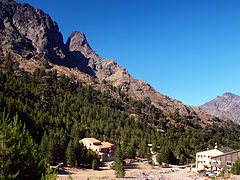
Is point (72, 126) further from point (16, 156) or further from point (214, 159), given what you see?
point (16, 156)

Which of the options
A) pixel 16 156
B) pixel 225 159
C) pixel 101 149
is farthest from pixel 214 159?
pixel 16 156

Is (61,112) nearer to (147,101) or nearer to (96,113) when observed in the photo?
(96,113)

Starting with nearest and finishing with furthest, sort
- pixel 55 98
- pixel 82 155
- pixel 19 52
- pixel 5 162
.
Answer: pixel 5 162 → pixel 82 155 → pixel 55 98 → pixel 19 52

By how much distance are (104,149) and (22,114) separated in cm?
2918

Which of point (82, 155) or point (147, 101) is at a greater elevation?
point (147, 101)

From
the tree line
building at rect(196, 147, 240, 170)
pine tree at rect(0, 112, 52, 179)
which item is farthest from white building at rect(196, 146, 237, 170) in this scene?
pine tree at rect(0, 112, 52, 179)

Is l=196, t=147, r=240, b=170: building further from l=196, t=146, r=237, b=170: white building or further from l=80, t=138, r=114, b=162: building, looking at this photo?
l=80, t=138, r=114, b=162: building

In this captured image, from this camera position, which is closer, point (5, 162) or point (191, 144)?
point (5, 162)

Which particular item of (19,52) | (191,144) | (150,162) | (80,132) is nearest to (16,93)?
(80,132)

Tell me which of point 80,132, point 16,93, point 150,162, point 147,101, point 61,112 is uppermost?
point 147,101

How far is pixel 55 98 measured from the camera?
99.4 metres

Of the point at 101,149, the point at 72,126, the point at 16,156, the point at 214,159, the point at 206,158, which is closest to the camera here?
the point at 16,156

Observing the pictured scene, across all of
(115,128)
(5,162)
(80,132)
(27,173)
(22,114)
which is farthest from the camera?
(115,128)

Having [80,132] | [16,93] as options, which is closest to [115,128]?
[80,132]
